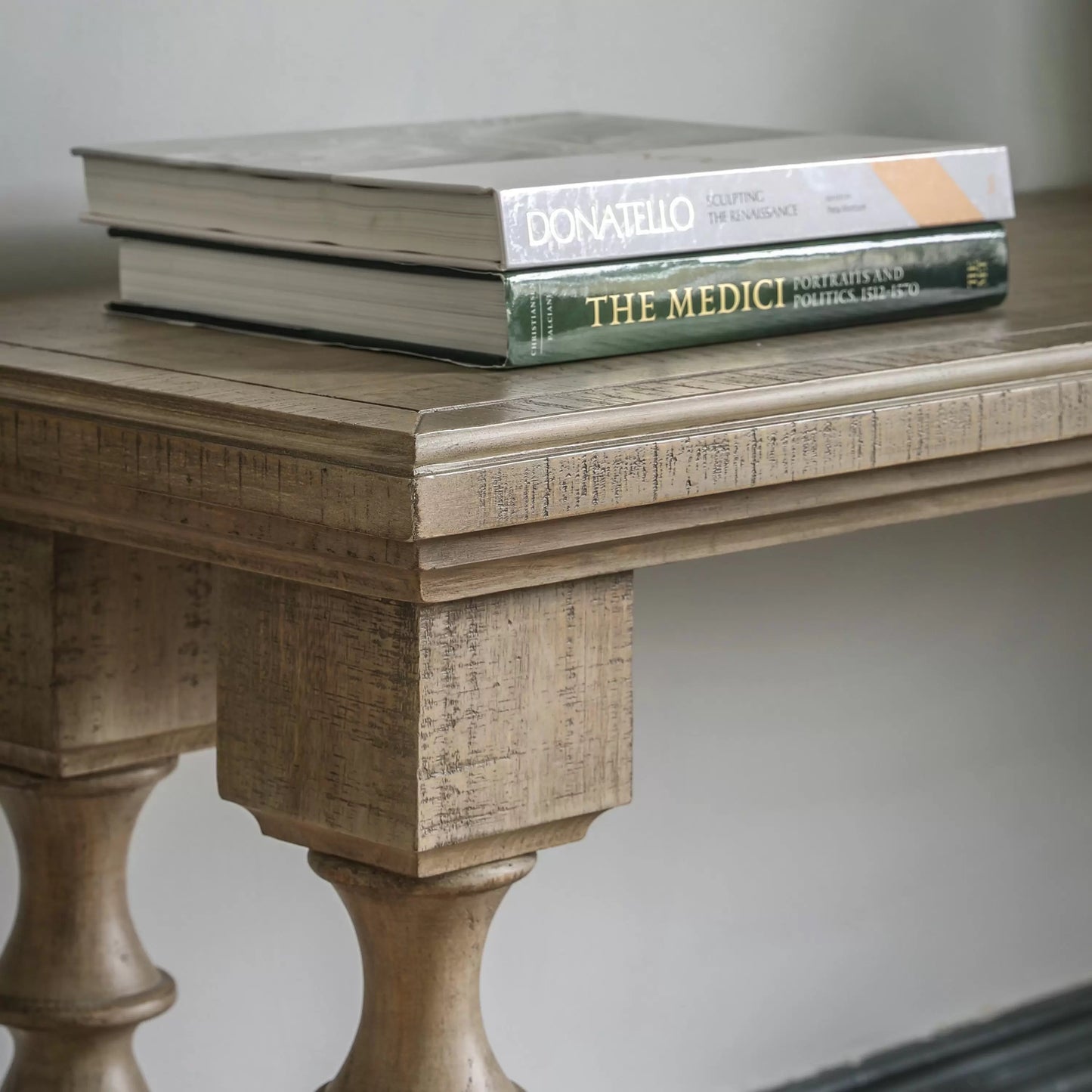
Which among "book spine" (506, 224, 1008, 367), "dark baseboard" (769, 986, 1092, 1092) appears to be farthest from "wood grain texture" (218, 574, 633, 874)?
"dark baseboard" (769, 986, 1092, 1092)

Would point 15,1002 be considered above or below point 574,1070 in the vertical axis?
above

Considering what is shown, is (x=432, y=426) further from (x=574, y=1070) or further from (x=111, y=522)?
(x=574, y=1070)

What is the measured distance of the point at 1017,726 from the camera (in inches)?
56.3

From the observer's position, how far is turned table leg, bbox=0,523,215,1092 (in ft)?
2.35

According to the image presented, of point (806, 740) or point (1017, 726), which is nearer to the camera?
point (806, 740)

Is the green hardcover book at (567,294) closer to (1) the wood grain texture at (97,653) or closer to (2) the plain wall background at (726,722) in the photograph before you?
(1) the wood grain texture at (97,653)

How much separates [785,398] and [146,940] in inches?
24.0

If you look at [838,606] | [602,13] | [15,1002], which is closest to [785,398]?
[15,1002]

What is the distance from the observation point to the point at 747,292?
65cm

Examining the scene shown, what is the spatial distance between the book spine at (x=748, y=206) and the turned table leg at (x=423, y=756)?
0.12m

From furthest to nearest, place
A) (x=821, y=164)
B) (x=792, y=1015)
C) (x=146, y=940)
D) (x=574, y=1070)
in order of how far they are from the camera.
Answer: (x=792, y=1015) < (x=574, y=1070) < (x=146, y=940) < (x=821, y=164)

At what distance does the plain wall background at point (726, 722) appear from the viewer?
3.09 ft

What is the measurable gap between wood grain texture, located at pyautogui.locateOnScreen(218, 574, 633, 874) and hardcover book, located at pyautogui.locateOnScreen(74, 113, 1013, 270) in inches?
5.1

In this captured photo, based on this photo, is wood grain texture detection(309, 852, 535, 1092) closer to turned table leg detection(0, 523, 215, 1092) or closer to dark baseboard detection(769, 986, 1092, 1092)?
→ turned table leg detection(0, 523, 215, 1092)
